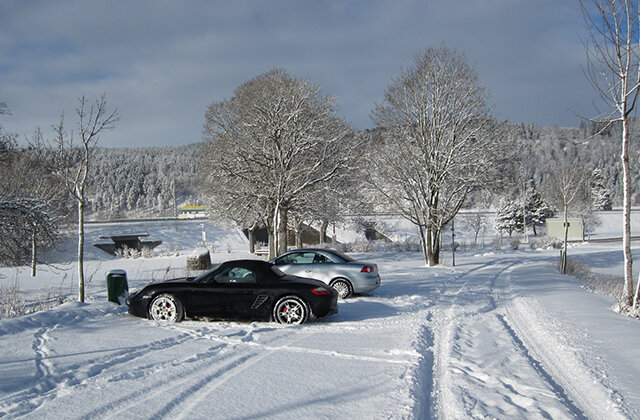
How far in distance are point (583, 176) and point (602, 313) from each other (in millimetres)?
20602

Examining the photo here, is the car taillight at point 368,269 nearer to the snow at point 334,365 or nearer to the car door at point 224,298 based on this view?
the snow at point 334,365

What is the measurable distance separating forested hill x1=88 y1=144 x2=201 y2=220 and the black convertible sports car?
10137 cm

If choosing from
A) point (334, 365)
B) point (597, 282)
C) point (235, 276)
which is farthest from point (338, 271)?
point (597, 282)

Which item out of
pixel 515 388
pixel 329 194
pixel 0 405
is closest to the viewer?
pixel 0 405

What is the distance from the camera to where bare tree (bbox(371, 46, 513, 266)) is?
24781 millimetres

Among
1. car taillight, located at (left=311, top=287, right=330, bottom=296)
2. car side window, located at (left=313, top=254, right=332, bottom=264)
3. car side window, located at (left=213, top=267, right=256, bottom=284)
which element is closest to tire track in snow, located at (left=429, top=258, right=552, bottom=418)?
car taillight, located at (left=311, top=287, right=330, bottom=296)

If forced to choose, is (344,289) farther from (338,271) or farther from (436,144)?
(436,144)

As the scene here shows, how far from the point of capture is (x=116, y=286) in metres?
12.3

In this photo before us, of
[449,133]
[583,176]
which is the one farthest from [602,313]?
[583,176]

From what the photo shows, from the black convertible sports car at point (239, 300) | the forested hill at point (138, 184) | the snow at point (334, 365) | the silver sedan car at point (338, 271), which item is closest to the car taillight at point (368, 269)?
the silver sedan car at point (338, 271)

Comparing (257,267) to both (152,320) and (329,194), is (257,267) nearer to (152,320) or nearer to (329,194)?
(152,320)

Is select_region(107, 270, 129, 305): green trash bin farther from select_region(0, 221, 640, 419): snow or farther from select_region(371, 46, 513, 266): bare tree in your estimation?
select_region(371, 46, 513, 266): bare tree

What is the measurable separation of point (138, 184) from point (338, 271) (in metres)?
136

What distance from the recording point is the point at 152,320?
9.63 metres
